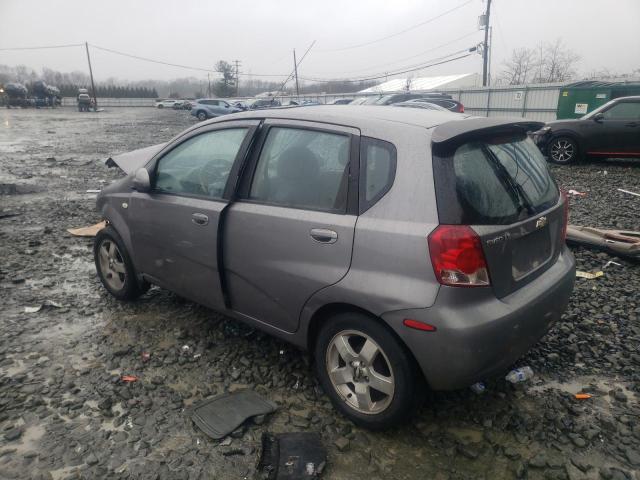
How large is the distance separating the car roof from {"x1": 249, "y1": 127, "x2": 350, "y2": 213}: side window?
0.10m

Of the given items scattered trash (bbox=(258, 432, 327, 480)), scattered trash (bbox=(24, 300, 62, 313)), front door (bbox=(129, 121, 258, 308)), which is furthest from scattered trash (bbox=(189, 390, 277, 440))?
scattered trash (bbox=(24, 300, 62, 313))

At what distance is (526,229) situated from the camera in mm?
2496

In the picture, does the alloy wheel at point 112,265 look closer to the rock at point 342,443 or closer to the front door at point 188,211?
the front door at point 188,211

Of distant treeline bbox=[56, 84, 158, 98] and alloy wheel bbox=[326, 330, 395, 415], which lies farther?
distant treeline bbox=[56, 84, 158, 98]

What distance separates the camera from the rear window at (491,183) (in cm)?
226

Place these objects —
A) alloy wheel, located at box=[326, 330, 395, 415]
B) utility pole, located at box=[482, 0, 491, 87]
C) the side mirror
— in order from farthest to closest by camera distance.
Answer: utility pole, located at box=[482, 0, 491, 87] < the side mirror < alloy wheel, located at box=[326, 330, 395, 415]

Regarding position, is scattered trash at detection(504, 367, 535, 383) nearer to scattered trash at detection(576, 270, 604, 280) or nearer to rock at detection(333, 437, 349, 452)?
rock at detection(333, 437, 349, 452)

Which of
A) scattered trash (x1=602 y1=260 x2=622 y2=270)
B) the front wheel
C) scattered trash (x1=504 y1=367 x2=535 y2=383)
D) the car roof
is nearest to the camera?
the car roof

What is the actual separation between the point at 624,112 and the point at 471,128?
1051cm

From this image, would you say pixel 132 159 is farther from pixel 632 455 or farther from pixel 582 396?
pixel 632 455

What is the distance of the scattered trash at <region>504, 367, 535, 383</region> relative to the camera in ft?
9.95

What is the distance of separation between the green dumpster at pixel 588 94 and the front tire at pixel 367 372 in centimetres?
1831

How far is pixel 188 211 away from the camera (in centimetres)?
329

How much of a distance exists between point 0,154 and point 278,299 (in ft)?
51.5
